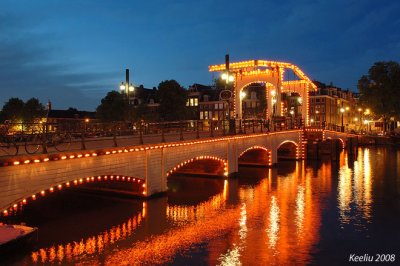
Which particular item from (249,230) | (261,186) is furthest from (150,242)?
(261,186)

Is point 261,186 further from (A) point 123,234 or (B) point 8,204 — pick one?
(B) point 8,204

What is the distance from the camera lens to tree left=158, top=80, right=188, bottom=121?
2378 inches

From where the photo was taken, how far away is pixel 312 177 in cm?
3083

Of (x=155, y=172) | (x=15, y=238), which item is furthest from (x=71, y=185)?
(x=155, y=172)

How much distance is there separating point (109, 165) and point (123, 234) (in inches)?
159

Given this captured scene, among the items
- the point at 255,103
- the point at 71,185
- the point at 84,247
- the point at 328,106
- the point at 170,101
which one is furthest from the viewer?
the point at 328,106

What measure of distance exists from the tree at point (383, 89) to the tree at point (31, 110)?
206 feet

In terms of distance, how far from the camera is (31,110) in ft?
232

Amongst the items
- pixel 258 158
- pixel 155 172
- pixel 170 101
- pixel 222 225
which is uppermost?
pixel 170 101

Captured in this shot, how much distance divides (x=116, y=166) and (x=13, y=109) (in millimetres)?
60998

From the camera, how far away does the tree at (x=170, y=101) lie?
60406mm

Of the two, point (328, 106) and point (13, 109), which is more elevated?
point (328, 106)

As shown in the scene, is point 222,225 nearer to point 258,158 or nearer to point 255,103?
point 258,158

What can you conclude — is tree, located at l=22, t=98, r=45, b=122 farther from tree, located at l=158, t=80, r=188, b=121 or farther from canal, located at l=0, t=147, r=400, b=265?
canal, located at l=0, t=147, r=400, b=265
